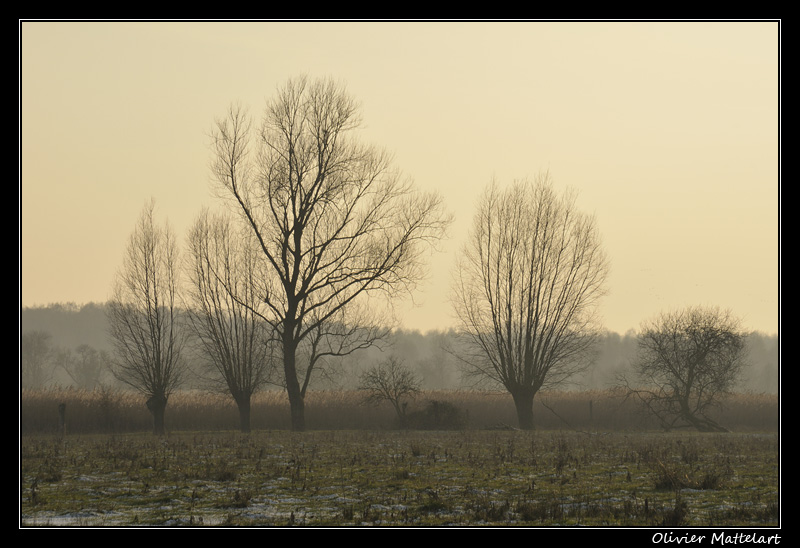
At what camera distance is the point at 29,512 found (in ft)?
36.9

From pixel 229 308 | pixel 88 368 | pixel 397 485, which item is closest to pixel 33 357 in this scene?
pixel 88 368

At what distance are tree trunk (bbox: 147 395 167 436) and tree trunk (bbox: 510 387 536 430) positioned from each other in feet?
57.7

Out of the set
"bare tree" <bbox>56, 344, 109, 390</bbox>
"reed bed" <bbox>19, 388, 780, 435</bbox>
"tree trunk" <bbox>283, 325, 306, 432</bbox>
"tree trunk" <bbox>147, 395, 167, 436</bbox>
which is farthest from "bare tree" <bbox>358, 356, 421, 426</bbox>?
"bare tree" <bbox>56, 344, 109, 390</bbox>

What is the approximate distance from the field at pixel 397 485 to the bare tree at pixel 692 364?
16.4 metres

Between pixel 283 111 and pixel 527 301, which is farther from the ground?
pixel 283 111

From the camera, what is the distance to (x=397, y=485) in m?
13.9

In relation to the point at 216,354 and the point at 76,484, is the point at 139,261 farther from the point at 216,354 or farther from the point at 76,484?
the point at 76,484

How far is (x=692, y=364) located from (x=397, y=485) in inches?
1178

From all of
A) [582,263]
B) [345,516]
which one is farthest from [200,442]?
[582,263]

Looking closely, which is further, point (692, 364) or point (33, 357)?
point (33, 357)

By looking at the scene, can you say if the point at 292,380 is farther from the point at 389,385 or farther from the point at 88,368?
the point at 88,368

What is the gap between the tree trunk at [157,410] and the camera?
109 feet

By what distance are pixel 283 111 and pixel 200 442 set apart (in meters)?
16.8

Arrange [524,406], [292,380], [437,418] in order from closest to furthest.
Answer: [292,380] → [437,418] → [524,406]
